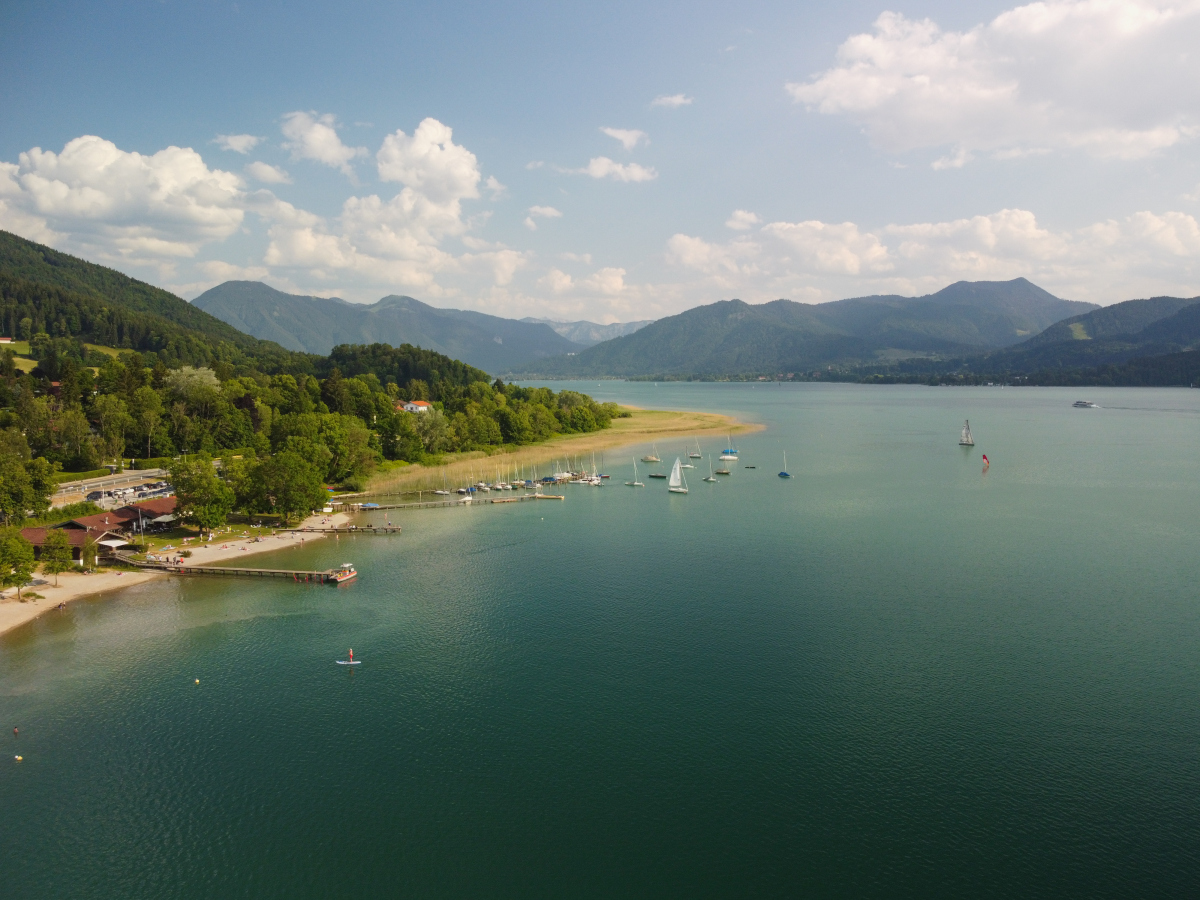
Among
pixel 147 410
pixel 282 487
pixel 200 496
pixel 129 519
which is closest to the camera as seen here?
pixel 129 519

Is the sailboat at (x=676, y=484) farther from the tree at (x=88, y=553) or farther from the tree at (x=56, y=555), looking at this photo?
the tree at (x=56, y=555)

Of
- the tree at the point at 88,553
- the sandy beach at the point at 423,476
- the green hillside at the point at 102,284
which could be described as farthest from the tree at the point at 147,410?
the green hillside at the point at 102,284

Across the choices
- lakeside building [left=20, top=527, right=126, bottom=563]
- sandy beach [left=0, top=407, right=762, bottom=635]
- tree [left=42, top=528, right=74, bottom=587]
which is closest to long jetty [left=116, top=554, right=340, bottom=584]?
sandy beach [left=0, top=407, right=762, bottom=635]

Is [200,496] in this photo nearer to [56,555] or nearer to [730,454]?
[56,555]

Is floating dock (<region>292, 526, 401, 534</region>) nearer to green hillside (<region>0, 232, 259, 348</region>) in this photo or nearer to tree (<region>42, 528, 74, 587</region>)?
tree (<region>42, 528, 74, 587</region>)

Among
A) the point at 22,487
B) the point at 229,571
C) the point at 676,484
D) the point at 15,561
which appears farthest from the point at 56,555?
the point at 676,484

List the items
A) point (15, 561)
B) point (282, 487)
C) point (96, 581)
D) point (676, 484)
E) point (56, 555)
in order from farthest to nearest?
point (676, 484)
point (282, 487)
point (96, 581)
point (56, 555)
point (15, 561)

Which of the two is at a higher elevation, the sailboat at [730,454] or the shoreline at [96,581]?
the sailboat at [730,454]
